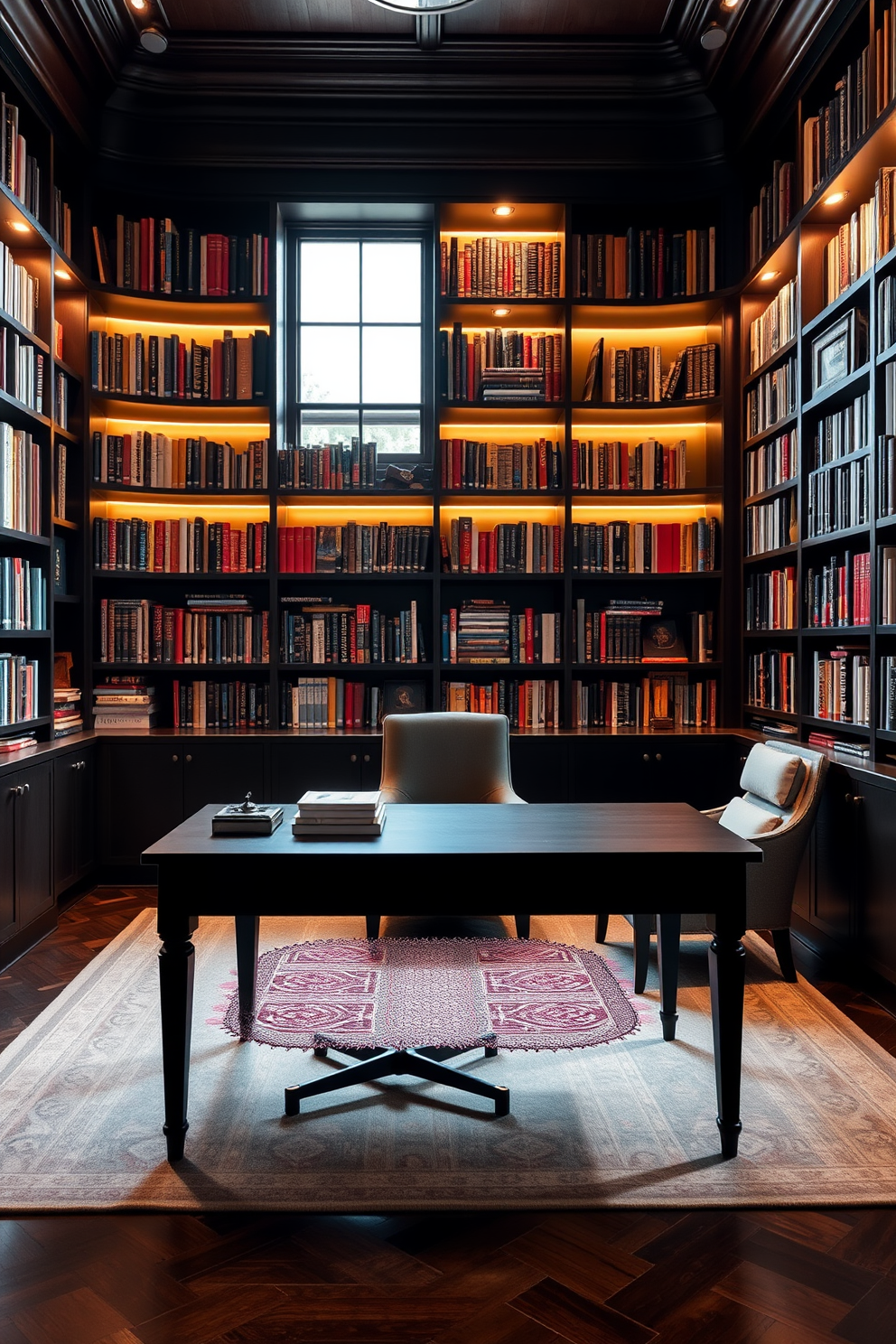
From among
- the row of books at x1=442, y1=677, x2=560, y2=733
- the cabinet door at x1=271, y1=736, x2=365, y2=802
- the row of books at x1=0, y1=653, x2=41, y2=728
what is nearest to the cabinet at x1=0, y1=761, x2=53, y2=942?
the row of books at x1=0, y1=653, x2=41, y2=728

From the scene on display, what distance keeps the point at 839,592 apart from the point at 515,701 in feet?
5.86

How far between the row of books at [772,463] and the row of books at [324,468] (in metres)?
1.90

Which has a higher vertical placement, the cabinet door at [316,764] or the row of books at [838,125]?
the row of books at [838,125]

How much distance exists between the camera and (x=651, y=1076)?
2.68 meters

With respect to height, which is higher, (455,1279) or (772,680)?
(772,680)

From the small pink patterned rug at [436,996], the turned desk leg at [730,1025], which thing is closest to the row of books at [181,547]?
the small pink patterned rug at [436,996]

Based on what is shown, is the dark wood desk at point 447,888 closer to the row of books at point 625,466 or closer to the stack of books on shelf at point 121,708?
the stack of books on shelf at point 121,708

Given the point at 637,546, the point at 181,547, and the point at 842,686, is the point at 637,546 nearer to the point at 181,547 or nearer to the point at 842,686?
the point at 842,686

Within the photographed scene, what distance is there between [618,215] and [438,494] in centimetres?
182

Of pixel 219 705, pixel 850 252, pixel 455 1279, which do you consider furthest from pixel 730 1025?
pixel 219 705

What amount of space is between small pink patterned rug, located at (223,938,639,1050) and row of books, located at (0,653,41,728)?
1.44 meters

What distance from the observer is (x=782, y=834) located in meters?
3.38

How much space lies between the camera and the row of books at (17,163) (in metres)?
3.81

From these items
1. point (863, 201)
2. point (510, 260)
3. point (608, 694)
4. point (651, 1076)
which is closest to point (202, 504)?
point (510, 260)
